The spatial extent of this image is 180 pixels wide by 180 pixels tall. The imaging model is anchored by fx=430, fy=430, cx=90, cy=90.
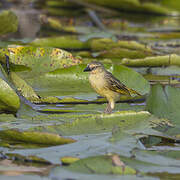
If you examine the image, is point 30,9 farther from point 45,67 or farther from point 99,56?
point 45,67

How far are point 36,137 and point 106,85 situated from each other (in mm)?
1171

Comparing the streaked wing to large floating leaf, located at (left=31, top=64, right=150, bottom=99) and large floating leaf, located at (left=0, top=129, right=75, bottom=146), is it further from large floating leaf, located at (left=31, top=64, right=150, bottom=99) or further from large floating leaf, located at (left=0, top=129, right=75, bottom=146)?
large floating leaf, located at (left=0, top=129, right=75, bottom=146)

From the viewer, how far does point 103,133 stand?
2.48 metres

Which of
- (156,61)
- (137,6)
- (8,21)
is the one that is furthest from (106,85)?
(137,6)

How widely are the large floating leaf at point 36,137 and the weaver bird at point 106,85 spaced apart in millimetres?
963

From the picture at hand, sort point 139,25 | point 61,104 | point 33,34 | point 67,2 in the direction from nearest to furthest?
point 61,104, point 33,34, point 139,25, point 67,2

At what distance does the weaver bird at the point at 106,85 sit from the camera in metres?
3.34

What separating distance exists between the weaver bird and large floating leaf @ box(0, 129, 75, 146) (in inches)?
Result: 37.9

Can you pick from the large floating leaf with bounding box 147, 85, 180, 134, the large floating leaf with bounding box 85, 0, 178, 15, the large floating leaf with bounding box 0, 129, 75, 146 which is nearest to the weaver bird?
the large floating leaf with bounding box 147, 85, 180, 134

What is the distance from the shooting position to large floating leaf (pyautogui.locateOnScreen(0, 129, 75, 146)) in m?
2.30

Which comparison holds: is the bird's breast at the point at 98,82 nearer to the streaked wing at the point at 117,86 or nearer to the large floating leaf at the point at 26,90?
the streaked wing at the point at 117,86

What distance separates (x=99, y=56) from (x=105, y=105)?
55.6 inches

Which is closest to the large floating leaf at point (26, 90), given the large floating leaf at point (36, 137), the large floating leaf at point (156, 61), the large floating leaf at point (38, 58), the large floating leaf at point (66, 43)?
the large floating leaf at point (38, 58)

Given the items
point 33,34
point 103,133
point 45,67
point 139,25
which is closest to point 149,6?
point 139,25
